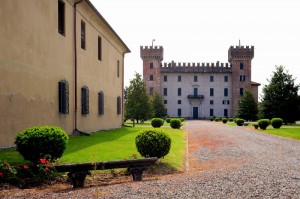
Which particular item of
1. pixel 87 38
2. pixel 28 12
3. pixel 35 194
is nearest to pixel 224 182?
pixel 35 194

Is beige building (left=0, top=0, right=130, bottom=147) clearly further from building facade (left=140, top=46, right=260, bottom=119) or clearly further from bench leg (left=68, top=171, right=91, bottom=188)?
building facade (left=140, top=46, right=260, bottom=119)

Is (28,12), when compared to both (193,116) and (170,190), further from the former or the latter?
(193,116)

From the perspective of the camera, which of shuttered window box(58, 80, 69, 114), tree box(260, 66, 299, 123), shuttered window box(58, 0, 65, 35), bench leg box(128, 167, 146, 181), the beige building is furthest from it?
tree box(260, 66, 299, 123)

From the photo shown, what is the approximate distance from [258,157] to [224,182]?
4.77m

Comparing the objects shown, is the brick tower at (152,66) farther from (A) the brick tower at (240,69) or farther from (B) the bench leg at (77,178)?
(B) the bench leg at (77,178)

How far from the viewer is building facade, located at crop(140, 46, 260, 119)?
70062 mm

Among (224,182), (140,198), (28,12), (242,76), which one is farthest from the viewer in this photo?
(242,76)

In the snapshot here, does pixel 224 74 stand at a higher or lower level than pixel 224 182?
higher

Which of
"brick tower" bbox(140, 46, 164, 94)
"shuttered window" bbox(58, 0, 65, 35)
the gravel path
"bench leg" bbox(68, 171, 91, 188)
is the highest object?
"brick tower" bbox(140, 46, 164, 94)

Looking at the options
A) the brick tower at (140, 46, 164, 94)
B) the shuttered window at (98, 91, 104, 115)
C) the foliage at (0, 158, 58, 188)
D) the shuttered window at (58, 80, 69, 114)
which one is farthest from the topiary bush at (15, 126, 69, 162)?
the brick tower at (140, 46, 164, 94)

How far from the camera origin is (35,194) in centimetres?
614

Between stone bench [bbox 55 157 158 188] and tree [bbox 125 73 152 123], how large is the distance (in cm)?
2832

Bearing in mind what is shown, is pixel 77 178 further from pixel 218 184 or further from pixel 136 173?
pixel 218 184

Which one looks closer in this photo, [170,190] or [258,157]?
→ [170,190]
